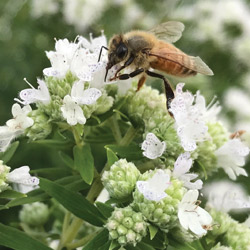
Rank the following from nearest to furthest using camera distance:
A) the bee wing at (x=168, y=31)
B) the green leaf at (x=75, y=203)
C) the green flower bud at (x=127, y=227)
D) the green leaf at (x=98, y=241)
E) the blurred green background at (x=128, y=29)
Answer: the green flower bud at (x=127, y=227) → the green leaf at (x=98, y=241) → the green leaf at (x=75, y=203) → the bee wing at (x=168, y=31) → the blurred green background at (x=128, y=29)

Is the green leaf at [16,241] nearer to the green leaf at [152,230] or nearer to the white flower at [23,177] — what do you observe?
the white flower at [23,177]

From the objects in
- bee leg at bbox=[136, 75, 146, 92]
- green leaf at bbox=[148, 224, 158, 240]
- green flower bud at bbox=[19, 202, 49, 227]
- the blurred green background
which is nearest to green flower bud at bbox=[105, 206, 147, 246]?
green leaf at bbox=[148, 224, 158, 240]

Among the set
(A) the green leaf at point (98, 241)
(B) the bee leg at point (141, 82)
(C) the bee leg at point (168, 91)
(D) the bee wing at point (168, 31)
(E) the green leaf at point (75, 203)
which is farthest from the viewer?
(D) the bee wing at point (168, 31)

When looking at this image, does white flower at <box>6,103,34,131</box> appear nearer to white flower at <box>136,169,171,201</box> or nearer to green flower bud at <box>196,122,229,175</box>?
white flower at <box>136,169,171,201</box>

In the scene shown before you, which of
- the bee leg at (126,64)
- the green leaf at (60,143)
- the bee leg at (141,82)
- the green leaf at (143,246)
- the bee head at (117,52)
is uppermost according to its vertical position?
the bee head at (117,52)

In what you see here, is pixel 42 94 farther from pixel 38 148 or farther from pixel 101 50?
pixel 38 148

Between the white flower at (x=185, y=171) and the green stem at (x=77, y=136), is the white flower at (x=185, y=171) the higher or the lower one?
the higher one

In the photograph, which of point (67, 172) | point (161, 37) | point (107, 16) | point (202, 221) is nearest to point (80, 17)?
point (107, 16)

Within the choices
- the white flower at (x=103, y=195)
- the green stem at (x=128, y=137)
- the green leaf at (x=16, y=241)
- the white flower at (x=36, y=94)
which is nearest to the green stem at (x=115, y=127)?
the green stem at (x=128, y=137)
